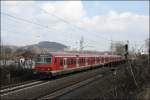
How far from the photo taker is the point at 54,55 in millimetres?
31375

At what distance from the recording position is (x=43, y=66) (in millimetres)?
31391

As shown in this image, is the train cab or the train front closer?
the train front

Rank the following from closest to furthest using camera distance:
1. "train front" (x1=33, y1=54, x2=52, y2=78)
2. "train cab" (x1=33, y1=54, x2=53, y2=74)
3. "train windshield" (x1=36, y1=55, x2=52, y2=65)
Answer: "train front" (x1=33, y1=54, x2=52, y2=78)
"train cab" (x1=33, y1=54, x2=53, y2=74)
"train windshield" (x1=36, y1=55, x2=52, y2=65)

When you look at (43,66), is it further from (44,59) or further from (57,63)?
(57,63)

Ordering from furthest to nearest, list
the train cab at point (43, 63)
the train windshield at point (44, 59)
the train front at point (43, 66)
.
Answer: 1. the train windshield at point (44, 59)
2. the train cab at point (43, 63)
3. the train front at point (43, 66)

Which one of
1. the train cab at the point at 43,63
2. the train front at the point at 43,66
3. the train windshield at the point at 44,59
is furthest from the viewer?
the train windshield at the point at 44,59

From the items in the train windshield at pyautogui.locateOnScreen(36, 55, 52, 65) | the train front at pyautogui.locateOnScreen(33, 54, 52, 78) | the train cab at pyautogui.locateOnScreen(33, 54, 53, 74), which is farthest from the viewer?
the train windshield at pyautogui.locateOnScreen(36, 55, 52, 65)

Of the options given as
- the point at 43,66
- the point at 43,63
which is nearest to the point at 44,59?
the point at 43,63

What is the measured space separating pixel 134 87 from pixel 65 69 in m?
12.4

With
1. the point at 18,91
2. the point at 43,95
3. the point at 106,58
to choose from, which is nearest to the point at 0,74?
the point at 18,91

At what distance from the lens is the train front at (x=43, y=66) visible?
101 feet

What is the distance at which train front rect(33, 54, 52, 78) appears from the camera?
3089 centimetres

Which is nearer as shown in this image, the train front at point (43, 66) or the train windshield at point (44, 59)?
the train front at point (43, 66)

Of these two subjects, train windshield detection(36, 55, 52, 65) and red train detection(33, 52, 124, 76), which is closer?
red train detection(33, 52, 124, 76)
